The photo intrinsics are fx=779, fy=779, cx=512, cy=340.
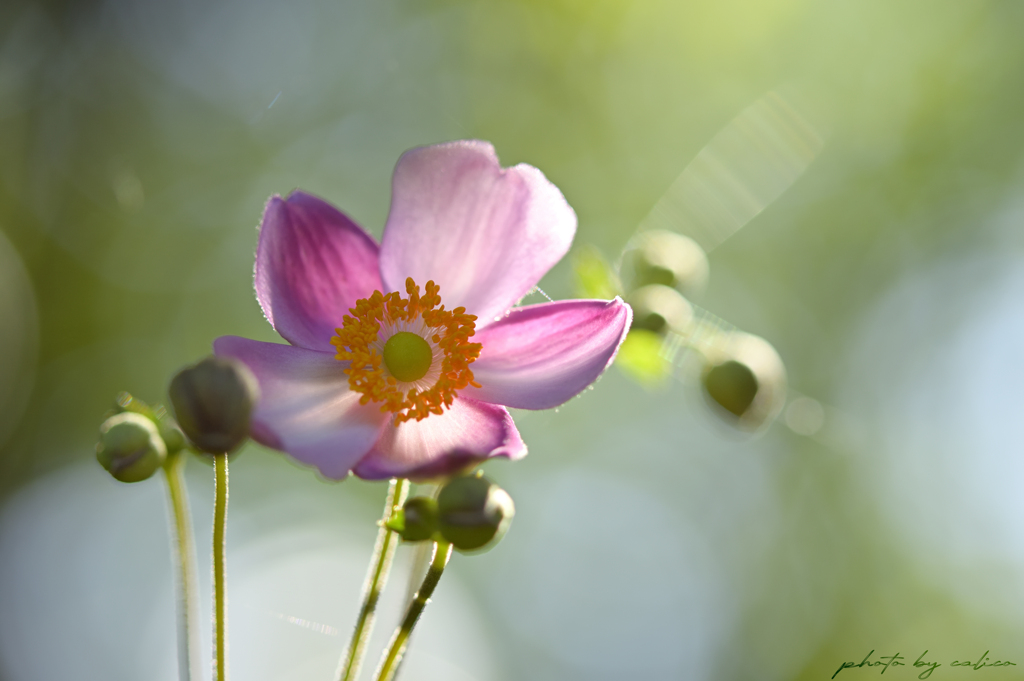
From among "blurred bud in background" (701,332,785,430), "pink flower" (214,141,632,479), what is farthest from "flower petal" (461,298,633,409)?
"blurred bud in background" (701,332,785,430)

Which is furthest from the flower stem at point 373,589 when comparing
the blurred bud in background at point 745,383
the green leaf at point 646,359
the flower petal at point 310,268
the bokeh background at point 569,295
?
the bokeh background at point 569,295

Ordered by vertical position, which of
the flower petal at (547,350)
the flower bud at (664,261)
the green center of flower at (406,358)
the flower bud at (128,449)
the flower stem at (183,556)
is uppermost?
the flower bud at (664,261)

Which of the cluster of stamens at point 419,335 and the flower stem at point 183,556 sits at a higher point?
the cluster of stamens at point 419,335

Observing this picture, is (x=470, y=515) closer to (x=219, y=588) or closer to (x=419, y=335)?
(x=219, y=588)

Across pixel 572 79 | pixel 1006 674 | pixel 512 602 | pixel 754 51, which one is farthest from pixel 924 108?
pixel 512 602

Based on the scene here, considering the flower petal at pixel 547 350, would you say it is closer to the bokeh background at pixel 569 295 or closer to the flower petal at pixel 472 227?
the flower petal at pixel 472 227

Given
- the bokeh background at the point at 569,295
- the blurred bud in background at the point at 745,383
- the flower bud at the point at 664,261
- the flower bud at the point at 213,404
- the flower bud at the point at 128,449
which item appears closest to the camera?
the flower bud at the point at 213,404
